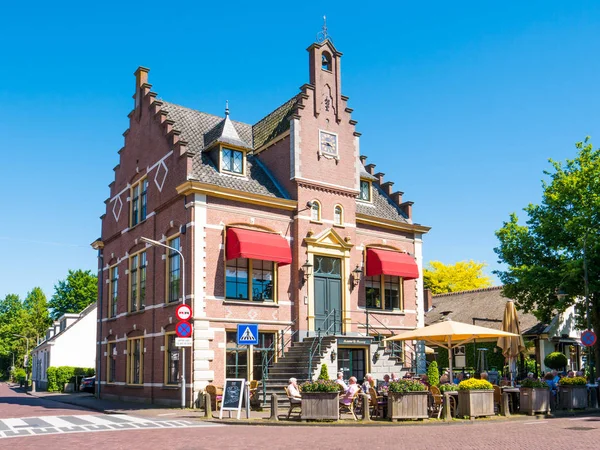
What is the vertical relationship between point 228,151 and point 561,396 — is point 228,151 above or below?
above

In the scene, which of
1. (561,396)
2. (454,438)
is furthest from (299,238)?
(454,438)

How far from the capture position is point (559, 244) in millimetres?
32906

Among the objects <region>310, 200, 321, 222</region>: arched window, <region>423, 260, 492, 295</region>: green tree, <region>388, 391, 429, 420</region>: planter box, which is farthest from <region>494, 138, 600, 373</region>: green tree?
<region>423, 260, 492, 295</region>: green tree

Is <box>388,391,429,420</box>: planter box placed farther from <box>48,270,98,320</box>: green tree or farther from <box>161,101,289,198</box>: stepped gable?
<box>48,270,98,320</box>: green tree

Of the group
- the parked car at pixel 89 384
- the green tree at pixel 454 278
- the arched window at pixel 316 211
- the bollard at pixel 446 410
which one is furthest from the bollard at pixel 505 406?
the green tree at pixel 454 278

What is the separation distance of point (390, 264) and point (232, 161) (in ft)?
28.8

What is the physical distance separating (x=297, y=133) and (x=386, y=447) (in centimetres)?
1825

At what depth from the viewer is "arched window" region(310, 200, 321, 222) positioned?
29725 mm

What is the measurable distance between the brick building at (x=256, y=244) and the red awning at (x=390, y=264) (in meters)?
0.07

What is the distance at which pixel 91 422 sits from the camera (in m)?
19.9

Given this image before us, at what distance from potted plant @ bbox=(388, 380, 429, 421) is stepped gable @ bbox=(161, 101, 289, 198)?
1187 centimetres

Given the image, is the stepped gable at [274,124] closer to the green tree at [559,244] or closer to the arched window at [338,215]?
the arched window at [338,215]

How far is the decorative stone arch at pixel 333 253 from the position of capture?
2873cm

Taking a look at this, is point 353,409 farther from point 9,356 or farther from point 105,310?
point 9,356
